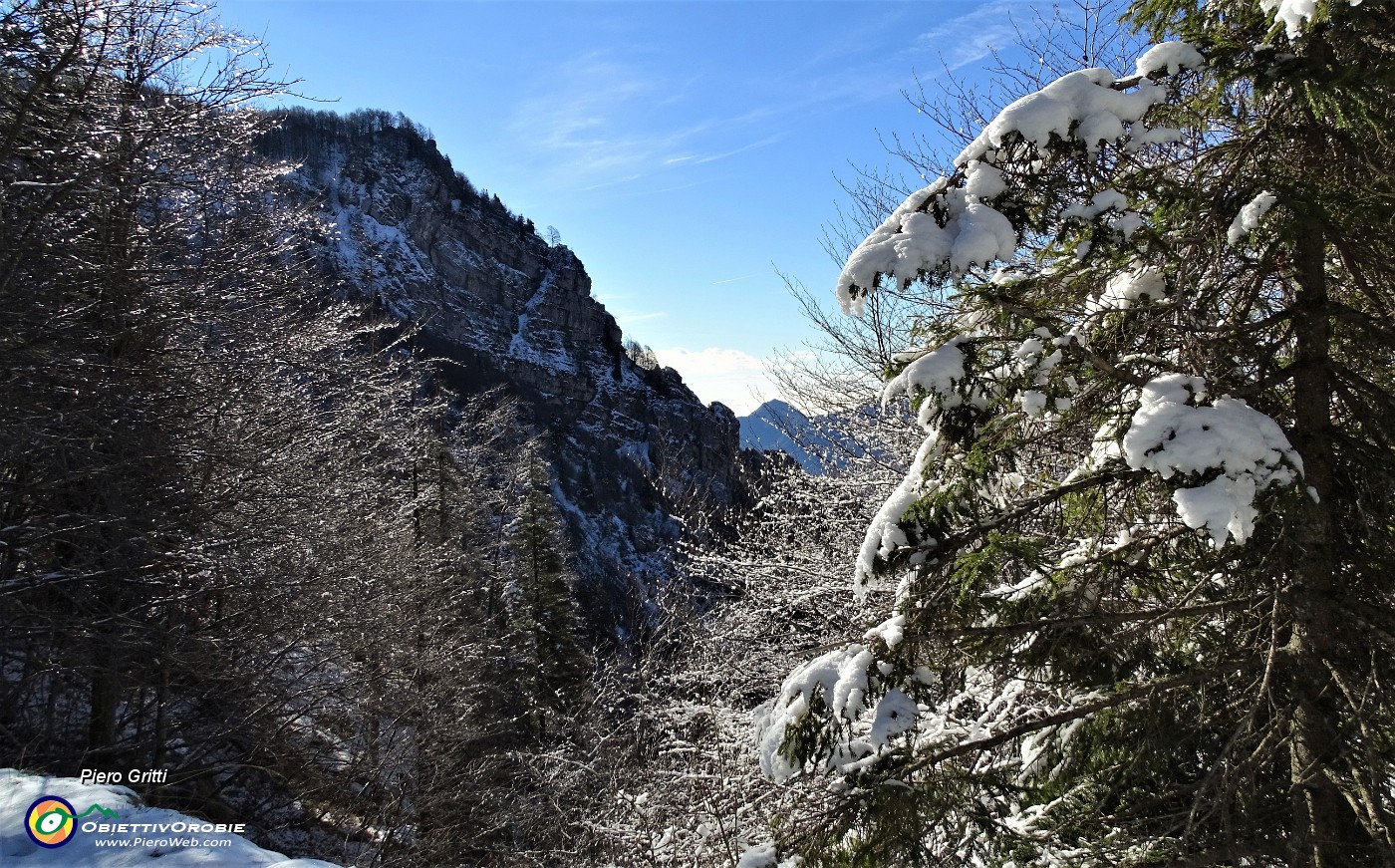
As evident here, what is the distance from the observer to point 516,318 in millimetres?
87312

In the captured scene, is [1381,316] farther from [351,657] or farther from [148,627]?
[351,657]

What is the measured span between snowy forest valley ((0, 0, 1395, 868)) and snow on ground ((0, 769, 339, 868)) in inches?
1.3

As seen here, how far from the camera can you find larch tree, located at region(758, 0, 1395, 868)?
2.53 metres

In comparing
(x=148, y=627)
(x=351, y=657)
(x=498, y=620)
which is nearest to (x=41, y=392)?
(x=148, y=627)

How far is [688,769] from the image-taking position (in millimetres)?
9648

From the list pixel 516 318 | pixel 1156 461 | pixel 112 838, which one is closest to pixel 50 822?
pixel 112 838

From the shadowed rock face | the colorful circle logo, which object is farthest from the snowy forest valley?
the shadowed rock face

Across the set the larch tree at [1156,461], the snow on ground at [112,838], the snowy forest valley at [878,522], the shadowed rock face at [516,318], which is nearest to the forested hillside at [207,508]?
the snowy forest valley at [878,522]

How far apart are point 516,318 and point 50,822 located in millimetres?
87433

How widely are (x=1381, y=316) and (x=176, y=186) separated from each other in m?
9.81

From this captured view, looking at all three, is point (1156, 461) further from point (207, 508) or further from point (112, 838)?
point (207, 508)

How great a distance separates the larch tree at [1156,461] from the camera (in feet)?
8.29

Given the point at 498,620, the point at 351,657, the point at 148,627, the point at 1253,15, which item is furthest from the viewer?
the point at 498,620

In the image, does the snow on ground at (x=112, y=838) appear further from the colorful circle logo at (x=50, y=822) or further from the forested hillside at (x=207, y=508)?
the forested hillside at (x=207, y=508)
